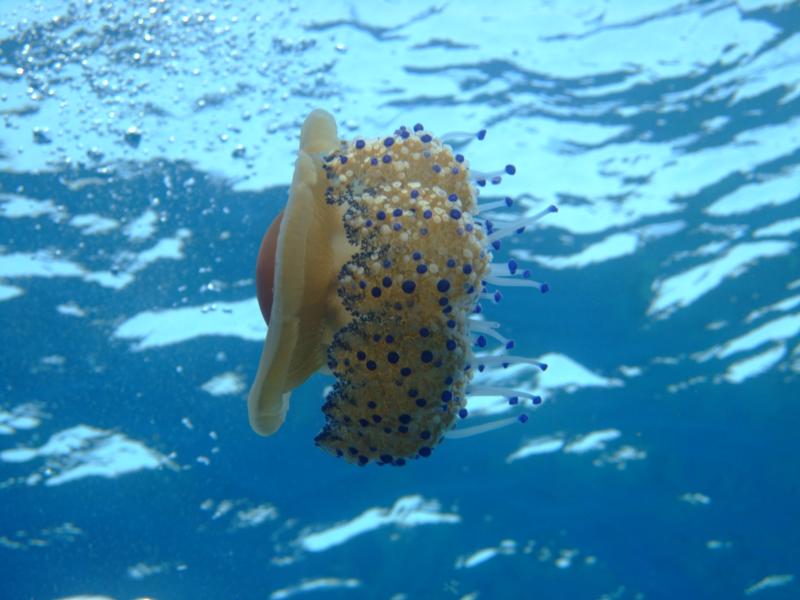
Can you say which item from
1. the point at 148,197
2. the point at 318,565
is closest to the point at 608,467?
the point at 318,565

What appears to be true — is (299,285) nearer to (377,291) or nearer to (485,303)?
(377,291)

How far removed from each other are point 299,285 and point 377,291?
0.29m

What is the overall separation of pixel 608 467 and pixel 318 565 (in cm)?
762

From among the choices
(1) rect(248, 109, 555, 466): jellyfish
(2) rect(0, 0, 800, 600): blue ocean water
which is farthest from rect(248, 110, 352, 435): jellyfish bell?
A: (2) rect(0, 0, 800, 600): blue ocean water

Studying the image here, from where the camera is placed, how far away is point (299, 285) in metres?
2.46

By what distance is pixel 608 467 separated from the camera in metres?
16.0

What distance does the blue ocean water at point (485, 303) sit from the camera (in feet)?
29.2

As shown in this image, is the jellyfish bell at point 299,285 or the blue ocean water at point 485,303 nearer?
the jellyfish bell at point 299,285

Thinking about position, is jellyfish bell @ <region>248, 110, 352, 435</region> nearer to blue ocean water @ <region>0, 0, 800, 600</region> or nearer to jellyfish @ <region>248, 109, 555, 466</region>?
jellyfish @ <region>248, 109, 555, 466</region>

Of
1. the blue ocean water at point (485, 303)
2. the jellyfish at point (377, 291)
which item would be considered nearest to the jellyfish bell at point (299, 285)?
the jellyfish at point (377, 291)

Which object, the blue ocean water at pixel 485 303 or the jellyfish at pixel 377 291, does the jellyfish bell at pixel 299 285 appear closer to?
the jellyfish at pixel 377 291

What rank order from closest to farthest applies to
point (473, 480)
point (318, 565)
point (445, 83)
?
point (445, 83) → point (473, 480) → point (318, 565)

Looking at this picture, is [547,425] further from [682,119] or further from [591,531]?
[682,119]

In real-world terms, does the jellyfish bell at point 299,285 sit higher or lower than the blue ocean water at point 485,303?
lower
